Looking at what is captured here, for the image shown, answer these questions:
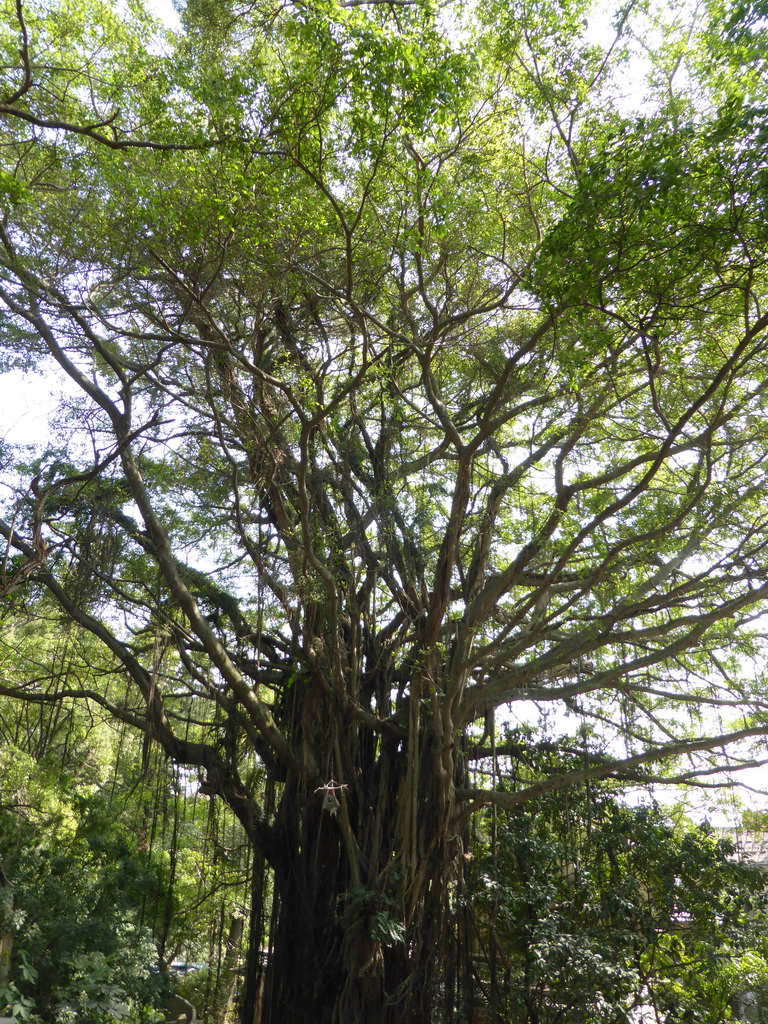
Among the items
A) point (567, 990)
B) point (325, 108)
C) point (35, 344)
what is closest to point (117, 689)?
point (35, 344)

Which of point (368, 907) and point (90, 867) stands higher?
point (90, 867)

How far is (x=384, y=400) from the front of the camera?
574 cm

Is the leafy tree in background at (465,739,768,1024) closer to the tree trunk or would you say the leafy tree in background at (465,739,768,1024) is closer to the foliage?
the foliage

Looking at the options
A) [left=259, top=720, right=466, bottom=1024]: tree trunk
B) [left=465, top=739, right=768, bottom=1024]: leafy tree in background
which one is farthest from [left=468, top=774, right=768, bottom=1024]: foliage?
[left=259, top=720, right=466, bottom=1024]: tree trunk

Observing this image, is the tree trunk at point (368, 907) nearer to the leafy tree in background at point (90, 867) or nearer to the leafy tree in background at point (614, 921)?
the leafy tree in background at point (614, 921)

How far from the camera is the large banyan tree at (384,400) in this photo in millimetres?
3426

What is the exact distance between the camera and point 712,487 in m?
4.65

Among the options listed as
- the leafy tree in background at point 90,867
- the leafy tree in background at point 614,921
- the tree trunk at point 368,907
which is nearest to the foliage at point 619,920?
the leafy tree in background at point 614,921

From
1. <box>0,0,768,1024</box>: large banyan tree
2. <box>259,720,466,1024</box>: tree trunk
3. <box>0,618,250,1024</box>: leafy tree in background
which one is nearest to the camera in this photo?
<box>0,0,768,1024</box>: large banyan tree

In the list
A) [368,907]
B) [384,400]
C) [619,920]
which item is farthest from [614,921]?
[384,400]

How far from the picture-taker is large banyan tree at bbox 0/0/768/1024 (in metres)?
3.43

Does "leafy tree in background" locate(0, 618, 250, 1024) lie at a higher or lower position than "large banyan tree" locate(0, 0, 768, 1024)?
lower

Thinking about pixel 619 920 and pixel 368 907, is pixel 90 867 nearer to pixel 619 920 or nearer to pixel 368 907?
pixel 368 907

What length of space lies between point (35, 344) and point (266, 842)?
139 inches
